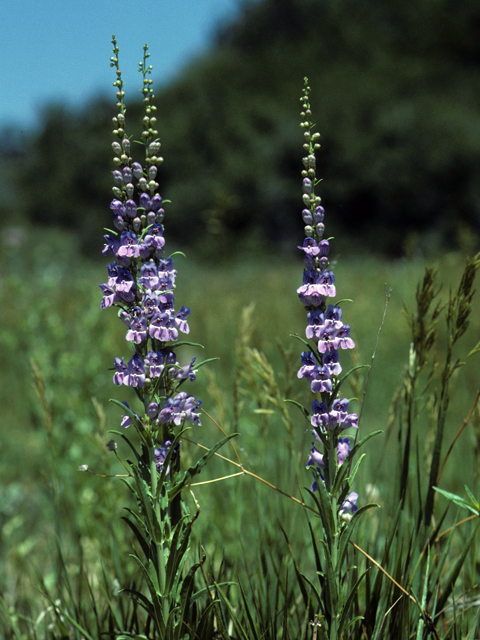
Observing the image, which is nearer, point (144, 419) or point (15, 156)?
point (144, 419)

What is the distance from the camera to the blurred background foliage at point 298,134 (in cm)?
1864

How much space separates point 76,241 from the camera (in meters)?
26.1

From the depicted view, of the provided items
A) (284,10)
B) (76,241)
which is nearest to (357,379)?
(76,241)

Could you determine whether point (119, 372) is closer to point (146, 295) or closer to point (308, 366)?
point (146, 295)

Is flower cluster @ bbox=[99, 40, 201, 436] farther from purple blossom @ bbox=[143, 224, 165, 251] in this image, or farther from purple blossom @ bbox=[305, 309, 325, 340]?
purple blossom @ bbox=[305, 309, 325, 340]

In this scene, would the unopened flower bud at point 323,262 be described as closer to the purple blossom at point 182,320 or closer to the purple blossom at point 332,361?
the purple blossom at point 332,361

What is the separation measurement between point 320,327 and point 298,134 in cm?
1945

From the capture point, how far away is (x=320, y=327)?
127 cm

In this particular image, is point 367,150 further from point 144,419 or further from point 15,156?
point 15,156

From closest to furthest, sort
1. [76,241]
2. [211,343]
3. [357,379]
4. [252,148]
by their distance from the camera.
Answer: [357,379]
[211,343]
[252,148]
[76,241]

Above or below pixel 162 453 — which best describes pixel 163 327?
above

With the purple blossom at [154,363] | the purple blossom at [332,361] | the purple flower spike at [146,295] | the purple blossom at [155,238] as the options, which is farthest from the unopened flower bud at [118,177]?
the purple blossom at [332,361]

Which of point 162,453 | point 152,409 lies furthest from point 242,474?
point 152,409

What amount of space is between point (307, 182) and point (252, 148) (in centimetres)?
2108
